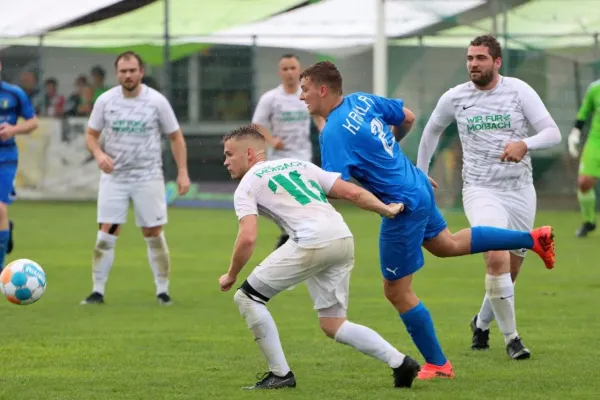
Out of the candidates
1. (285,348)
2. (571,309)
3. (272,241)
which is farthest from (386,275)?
(272,241)

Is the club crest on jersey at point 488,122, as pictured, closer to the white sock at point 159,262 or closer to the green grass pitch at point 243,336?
the green grass pitch at point 243,336

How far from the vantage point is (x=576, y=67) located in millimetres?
23609

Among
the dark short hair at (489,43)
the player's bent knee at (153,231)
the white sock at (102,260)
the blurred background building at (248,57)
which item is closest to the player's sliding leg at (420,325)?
the dark short hair at (489,43)

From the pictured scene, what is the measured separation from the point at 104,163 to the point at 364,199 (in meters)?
4.93

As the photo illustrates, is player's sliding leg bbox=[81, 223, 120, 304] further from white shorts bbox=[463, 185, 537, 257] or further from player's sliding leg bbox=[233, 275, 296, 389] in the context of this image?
player's sliding leg bbox=[233, 275, 296, 389]

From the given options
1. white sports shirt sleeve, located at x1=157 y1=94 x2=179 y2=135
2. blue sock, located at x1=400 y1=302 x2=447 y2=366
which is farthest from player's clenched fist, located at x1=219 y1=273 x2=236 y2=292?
white sports shirt sleeve, located at x1=157 y1=94 x2=179 y2=135

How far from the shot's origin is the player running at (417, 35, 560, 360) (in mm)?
8672

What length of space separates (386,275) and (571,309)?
4.03 meters

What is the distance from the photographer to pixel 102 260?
12016mm

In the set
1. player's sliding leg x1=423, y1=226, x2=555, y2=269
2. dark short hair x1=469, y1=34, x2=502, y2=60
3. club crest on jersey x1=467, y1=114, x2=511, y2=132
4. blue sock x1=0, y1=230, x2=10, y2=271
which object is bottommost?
blue sock x1=0, y1=230, x2=10, y2=271

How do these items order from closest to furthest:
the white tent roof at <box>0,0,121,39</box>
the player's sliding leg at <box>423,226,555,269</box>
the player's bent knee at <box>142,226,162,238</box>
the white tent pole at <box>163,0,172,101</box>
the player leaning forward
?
the player's sliding leg at <box>423,226,555,269</box>, the player leaning forward, the player's bent knee at <box>142,226,162,238</box>, the white tent pole at <box>163,0,172,101</box>, the white tent roof at <box>0,0,121,39</box>

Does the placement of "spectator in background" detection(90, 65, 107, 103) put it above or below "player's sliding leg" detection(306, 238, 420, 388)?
above

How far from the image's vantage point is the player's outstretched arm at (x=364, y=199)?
7.11 meters

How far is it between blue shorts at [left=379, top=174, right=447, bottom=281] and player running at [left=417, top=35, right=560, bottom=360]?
1060mm
